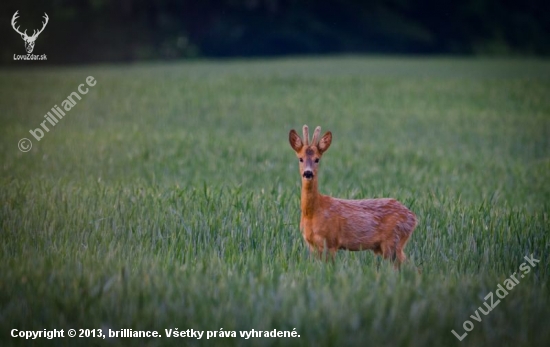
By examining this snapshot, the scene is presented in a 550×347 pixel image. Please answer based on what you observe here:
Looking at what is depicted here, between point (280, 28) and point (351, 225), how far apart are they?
49023 mm

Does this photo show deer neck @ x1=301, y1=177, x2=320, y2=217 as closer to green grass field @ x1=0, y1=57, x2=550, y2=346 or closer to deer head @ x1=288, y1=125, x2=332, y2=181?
deer head @ x1=288, y1=125, x2=332, y2=181

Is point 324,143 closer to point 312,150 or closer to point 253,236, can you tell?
point 312,150

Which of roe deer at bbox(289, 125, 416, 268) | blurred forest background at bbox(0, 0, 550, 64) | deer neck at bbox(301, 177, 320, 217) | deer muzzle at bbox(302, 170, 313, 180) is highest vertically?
blurred forest background at bbox(0, 0, 550, 64)

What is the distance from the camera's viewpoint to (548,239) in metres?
6.15

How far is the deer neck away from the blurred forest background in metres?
42.5

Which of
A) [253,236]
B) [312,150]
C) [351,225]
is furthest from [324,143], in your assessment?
[253,236]

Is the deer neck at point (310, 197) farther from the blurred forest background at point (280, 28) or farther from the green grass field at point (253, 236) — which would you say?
the blurred forest background at point (280, 28)

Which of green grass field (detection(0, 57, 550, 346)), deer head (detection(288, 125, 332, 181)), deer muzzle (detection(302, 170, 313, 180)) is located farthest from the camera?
deer head (detection(288, 125, 332, 181))

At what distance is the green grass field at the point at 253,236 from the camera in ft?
13.8

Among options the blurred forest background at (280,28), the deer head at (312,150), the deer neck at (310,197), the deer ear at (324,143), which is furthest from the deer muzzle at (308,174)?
the blurred forest background at (280,28)

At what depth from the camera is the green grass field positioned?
13.8 ft

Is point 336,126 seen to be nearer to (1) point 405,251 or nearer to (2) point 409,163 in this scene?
(2) point 409,163

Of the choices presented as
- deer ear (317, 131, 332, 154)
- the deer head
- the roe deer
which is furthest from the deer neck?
deer ear (317, 131, 332, 154)

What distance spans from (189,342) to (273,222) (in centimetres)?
258
